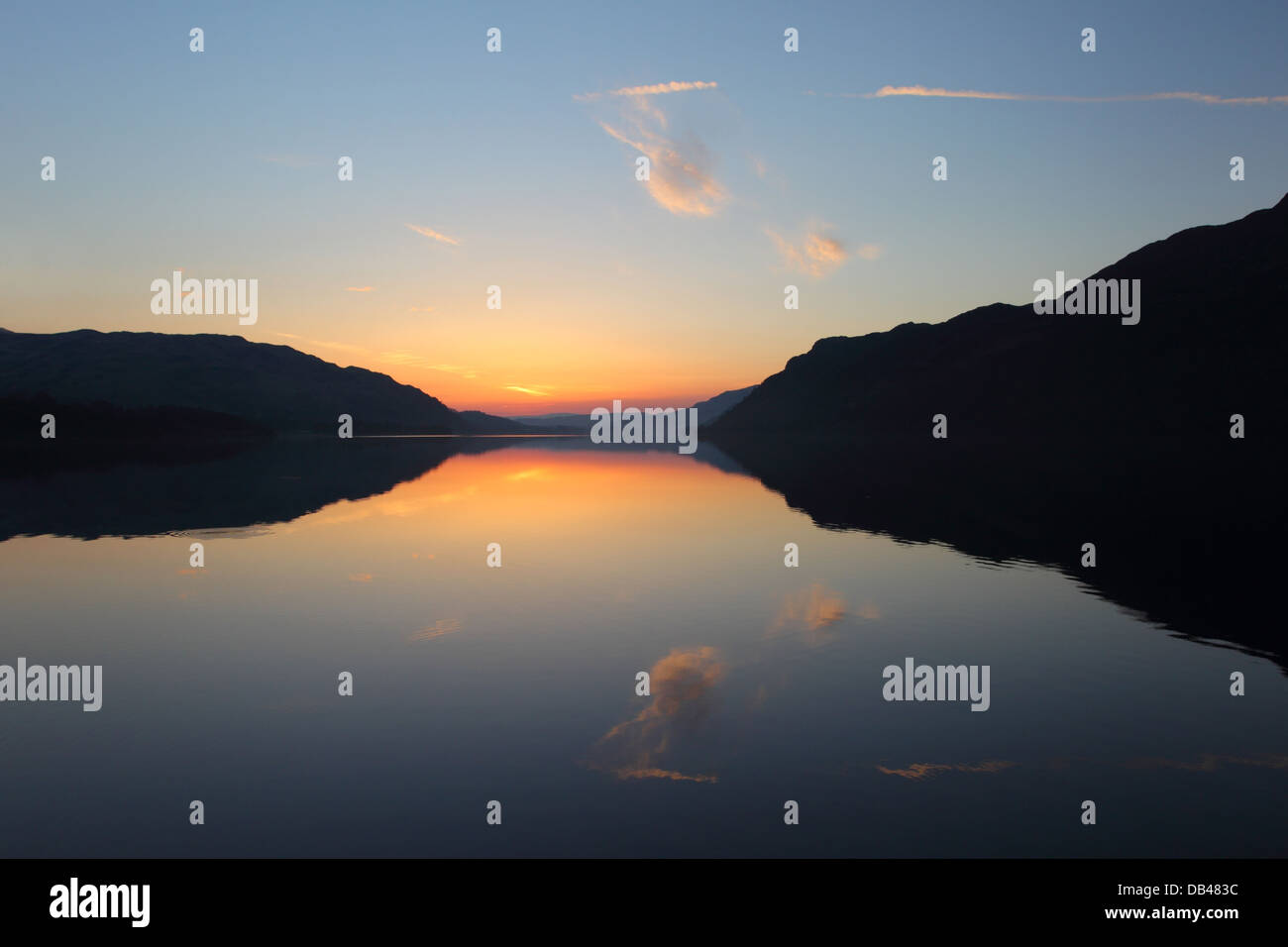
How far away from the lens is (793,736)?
11766mm

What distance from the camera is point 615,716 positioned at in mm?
12680

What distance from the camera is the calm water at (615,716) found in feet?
29.6

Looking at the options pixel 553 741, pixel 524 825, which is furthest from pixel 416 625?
pixel 524 825

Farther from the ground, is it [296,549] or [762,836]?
[296,549]

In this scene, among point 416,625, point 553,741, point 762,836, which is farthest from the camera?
point 416,625

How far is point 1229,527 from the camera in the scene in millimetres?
34062

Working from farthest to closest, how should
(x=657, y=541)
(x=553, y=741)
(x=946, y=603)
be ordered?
(x=657, y=541)
(x=946, y=603)
(x=553, y=741)

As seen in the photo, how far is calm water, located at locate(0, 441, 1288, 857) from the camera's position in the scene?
29.6 ft

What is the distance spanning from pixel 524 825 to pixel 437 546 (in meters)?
23.6
